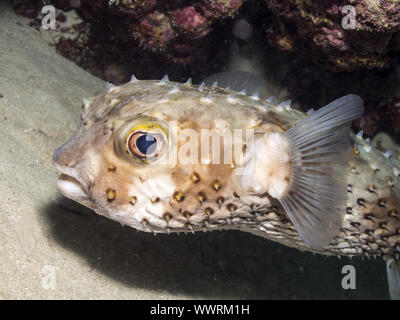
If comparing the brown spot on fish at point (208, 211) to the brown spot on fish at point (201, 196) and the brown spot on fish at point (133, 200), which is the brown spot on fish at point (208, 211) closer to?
the brown spot on fish at point (201, 196)

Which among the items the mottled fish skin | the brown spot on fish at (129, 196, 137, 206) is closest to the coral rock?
the mottled fish skin

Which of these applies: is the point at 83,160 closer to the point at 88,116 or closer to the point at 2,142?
the point at 88,116

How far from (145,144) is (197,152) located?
33cm

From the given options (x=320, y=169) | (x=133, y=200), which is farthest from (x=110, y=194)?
(x=320, y=169)

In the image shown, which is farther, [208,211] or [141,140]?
[208,211]

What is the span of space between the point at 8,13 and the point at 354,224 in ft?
20.8

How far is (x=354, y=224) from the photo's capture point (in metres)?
2.79

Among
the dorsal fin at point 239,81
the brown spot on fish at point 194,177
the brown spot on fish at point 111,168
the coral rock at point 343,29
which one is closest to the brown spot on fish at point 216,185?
the brown spot on fish at point 194,177

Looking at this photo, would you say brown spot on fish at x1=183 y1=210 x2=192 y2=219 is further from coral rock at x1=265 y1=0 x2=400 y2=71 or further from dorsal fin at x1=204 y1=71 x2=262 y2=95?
coral rock at x1=265 y1=0 x2=400 y2=71

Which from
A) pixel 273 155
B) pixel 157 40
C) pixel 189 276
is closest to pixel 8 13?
pixel 157 40

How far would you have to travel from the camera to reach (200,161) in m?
2.16

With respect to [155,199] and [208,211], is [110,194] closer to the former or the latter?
[155,199]

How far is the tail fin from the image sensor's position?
7.11ft

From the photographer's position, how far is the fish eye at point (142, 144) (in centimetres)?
208
